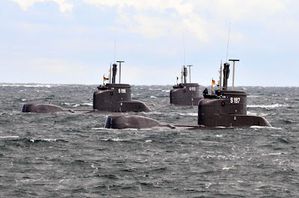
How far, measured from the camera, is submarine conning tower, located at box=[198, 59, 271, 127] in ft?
151

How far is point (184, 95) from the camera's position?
9169cm

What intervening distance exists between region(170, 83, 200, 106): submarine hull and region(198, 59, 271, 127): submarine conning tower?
43976 millimetres

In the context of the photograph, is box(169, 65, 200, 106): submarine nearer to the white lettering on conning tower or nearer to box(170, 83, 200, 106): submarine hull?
box(170, 83, 200, 106): submarine hull

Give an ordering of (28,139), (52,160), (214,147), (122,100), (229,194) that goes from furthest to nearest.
A: 1. (122,100)
2. (28,139)
3. (214,147)
4. (52,160)
5. (229,194)

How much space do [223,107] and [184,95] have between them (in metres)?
45.6

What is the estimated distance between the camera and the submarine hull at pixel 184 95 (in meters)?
91.6

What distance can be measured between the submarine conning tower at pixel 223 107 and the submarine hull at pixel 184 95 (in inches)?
1731

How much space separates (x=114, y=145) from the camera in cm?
3897

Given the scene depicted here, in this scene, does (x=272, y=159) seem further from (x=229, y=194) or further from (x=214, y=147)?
(x=229, y=194)

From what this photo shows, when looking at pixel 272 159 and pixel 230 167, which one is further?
pixel 272 159

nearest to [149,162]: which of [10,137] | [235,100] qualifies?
[10,137]

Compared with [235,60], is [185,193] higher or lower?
lower

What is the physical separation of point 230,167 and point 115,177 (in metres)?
6.06

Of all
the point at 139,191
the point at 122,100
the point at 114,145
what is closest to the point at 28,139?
the point at 114,145
